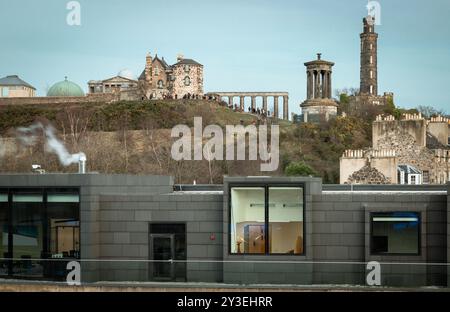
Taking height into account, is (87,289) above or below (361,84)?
below

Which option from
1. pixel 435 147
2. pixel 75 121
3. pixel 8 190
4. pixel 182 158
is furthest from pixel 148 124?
pixel 8 190

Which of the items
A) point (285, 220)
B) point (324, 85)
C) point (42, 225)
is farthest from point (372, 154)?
point (324, 85)

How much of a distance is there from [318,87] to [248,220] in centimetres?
8944

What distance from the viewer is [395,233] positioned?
1033 inches

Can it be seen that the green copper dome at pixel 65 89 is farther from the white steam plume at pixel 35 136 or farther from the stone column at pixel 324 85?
the stone column at pixel 324 85

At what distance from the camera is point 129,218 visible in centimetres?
2712

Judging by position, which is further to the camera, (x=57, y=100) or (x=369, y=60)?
(x=369, y=60)

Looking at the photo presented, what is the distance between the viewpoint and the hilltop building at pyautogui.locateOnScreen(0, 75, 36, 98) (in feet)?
395

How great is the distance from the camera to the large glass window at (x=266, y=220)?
26.4 m

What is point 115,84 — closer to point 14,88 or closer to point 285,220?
point 14,88

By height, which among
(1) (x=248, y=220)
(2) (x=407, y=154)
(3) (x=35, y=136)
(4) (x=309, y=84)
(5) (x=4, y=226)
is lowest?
(5) (x=4, y=226)

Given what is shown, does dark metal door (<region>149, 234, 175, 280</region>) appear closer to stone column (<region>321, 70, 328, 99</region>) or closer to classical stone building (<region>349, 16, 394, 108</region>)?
stone column (<region>321, 70, 328, 99</region>)

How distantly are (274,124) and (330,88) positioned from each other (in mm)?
17386
